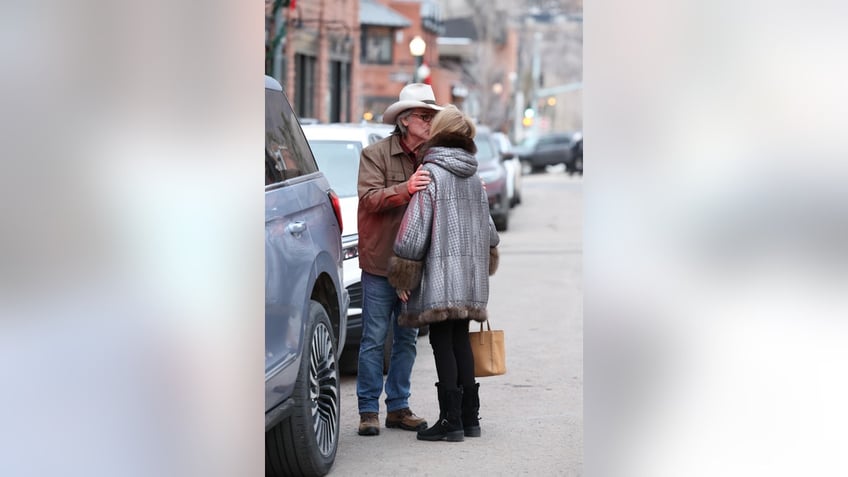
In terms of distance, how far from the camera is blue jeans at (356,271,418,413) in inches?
305

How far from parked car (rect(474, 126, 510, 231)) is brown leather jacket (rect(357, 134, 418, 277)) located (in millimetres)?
16608

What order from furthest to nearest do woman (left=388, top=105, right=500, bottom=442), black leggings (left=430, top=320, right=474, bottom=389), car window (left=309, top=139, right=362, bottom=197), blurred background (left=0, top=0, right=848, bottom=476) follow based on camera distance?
car window (left=309, top=139, right=362, bottom=197)
black leggings (left=430, top=320, right=474, bottom=389)
woman (left=388, top=105, right=500, bottom=442)
blurred background (left=0, top=0, right=848, bottom=476)

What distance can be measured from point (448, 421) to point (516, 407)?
128 centimetres

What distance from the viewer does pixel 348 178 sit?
36.6 ft

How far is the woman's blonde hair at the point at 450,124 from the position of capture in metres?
7.32

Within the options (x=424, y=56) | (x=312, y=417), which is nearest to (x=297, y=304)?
(x=312, y=417)

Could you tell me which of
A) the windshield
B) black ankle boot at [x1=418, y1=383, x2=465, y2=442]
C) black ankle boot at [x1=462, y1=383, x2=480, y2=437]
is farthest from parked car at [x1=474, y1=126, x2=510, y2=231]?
the windshield

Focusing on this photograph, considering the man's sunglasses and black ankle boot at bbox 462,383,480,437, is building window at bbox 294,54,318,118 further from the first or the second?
black ankle boot at bbox 462,383,480,437
